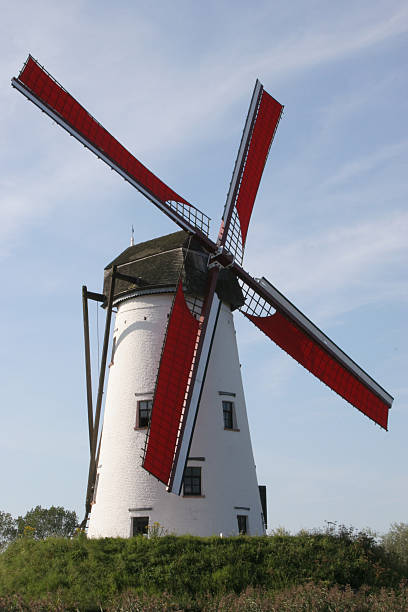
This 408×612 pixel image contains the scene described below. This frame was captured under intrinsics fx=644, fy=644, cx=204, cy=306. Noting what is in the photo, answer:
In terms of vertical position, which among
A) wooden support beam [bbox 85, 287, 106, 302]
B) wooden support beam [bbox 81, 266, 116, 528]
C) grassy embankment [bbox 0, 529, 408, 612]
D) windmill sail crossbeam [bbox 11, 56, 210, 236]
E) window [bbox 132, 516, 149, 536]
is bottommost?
grassy embankment [bbox 0, 529, 408, 612]

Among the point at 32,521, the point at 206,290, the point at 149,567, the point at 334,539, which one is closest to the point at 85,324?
the point at 206,290

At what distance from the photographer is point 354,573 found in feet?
55.0

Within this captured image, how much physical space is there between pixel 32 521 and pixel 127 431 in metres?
38.4

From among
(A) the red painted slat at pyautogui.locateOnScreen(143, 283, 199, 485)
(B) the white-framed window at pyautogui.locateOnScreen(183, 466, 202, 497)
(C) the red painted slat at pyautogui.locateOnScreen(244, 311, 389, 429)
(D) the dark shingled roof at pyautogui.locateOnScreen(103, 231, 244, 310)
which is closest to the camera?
(A) the red painted slat at pyautogui.locateOnScreen(143, 283, 199, 485)

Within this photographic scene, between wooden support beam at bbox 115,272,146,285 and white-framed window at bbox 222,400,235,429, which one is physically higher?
wooden support beam at bbox 115,272,146,285

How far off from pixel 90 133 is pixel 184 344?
6.61 m

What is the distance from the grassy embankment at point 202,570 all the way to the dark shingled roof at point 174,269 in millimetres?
7776

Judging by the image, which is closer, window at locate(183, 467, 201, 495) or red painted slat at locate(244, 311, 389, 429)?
window at locate(183, 467, 201, 495)

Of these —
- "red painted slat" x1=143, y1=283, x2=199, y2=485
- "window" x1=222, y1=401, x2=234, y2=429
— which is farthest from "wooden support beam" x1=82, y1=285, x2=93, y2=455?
"window" x1=222, y1=401, x2=234, y2=429

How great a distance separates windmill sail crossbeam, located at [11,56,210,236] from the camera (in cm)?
1753

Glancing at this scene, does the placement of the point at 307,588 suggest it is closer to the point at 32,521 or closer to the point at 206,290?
the point at 206,290

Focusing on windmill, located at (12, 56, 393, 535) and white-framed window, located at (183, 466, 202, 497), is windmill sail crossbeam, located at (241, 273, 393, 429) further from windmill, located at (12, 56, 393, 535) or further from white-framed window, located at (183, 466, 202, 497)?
→ white-framed window, located at (183, 466, 202, 497)

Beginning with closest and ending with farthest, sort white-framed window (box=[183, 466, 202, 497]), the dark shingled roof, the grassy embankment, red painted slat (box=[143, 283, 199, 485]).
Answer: the grassy embankment
red painted slat (box=[143, 283, 199, 485])
white-framed window (box=[183, 466, 202, 497])
the dark shingled roof

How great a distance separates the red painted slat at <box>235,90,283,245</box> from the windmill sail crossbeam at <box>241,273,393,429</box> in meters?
2.29
